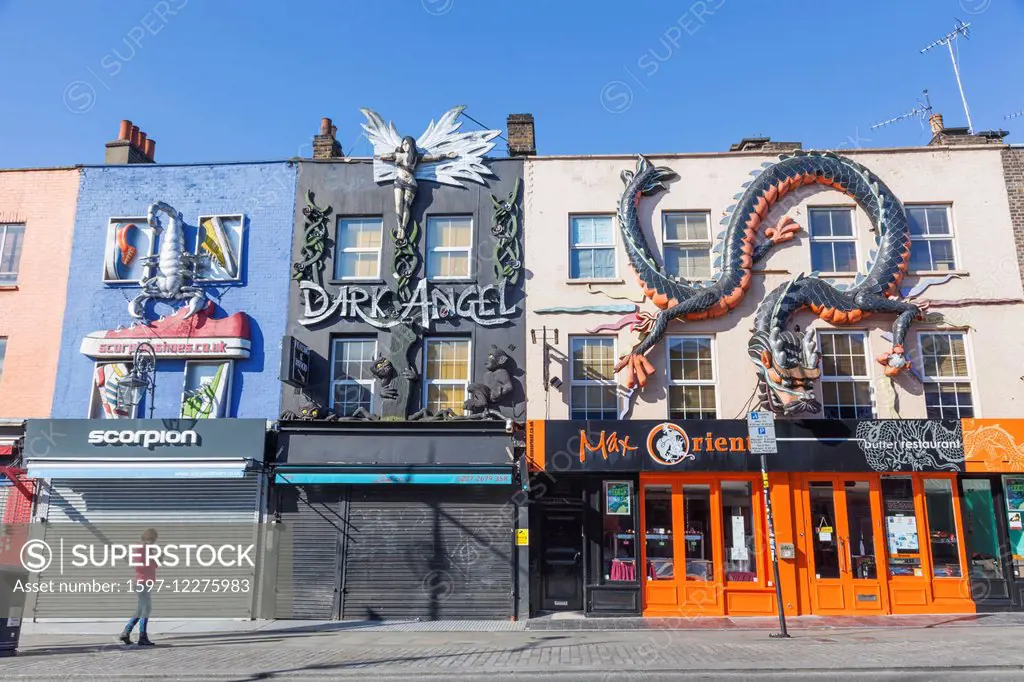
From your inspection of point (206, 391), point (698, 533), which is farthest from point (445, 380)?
point (698, 533)

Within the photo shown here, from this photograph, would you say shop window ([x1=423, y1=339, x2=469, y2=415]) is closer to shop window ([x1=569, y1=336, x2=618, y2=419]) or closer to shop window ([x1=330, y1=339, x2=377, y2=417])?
shop window ([x1=330, y1=339, x2=377, y2=417])

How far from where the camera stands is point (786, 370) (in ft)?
50.4

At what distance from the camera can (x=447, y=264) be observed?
57.3 feet

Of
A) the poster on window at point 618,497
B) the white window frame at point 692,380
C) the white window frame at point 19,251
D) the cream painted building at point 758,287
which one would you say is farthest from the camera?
the white window frame at point 19,251

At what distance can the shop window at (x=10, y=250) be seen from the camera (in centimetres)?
1803

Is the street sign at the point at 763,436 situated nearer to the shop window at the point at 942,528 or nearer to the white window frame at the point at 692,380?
the white window frame at the point at 692,380

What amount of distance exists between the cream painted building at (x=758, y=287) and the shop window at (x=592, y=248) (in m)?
0.03

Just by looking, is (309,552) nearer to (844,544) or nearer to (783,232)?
(844,544)

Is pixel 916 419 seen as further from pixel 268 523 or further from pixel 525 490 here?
pixel 268 523

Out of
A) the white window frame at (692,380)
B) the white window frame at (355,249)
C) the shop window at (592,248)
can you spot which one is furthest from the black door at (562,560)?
the white window frame at (355,249)

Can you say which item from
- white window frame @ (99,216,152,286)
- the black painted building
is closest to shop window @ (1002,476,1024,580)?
the black painted building

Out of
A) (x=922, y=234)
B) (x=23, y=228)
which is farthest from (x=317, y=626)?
(x=922, y=234)

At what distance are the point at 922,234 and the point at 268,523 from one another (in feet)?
50.8

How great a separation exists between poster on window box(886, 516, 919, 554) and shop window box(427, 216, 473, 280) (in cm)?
1028
